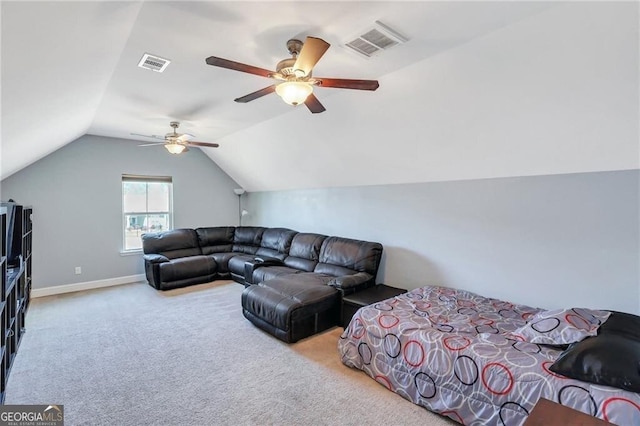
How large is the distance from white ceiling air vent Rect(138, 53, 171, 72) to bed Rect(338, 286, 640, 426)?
9.38ft

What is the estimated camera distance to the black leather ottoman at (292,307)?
3248mm

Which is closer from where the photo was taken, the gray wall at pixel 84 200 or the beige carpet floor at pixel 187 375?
the beige carpet floor at pixel 187 375

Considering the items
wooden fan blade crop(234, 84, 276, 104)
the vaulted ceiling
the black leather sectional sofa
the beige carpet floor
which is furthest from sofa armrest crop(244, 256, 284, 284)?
wooden fan blade crop(234, 84, 276, 104)

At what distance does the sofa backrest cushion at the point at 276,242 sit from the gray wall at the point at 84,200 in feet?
6.30

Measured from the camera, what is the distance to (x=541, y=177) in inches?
117

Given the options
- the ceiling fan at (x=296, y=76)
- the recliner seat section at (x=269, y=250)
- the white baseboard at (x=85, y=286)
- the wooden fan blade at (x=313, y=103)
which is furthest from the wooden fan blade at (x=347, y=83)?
the white baseboard at (x=85, y=286)

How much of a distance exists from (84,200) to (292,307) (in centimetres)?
442

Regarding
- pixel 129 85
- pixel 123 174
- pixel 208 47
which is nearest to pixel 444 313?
pixel 208 47

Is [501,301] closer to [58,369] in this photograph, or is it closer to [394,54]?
[394,54]

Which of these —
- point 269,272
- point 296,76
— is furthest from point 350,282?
point 296,76

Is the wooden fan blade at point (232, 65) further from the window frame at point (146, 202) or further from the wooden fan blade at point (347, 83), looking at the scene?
the window frame at point (146, 202)

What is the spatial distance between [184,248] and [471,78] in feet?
18.1

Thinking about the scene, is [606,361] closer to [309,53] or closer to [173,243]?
[309,53]

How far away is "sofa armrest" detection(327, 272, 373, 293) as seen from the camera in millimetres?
3652
